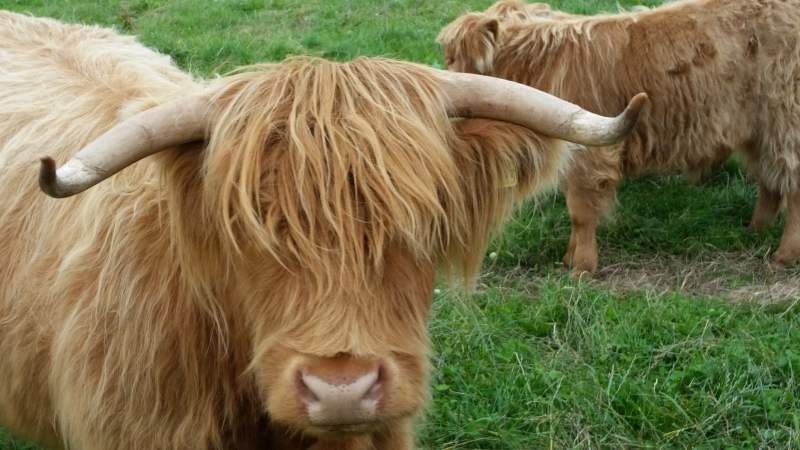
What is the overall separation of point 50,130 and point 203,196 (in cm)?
115

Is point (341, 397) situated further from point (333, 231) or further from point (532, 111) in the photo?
point (532, 111)

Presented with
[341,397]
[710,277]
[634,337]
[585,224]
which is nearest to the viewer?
[341,397]

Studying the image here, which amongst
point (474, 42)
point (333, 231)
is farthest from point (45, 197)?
point (474, 42)

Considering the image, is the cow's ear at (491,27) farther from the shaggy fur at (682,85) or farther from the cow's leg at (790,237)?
the cow's leg at (790,237)

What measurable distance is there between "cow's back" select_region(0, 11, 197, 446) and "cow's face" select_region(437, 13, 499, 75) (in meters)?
2.39

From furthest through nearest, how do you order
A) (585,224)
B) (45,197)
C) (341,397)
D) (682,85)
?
(585,224) → (682,85) → (45,197) → (341,397)

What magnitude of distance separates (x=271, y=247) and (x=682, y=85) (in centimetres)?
390

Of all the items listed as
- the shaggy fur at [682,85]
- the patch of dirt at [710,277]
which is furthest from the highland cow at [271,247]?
the shaggy fur at [682,85]

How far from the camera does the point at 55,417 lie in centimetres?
296

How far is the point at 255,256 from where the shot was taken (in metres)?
2.27

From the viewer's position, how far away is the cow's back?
108 inches

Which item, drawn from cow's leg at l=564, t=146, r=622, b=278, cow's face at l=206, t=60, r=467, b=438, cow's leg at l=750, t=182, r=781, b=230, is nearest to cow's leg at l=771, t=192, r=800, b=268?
cow's leg at l=750, t=182, r=781, b=230

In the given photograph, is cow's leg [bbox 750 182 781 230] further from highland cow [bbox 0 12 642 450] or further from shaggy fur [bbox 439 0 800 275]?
highland cow [bbox 0 12 642 450]

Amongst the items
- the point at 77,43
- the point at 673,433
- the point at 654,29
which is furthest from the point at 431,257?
the point at 654,29
